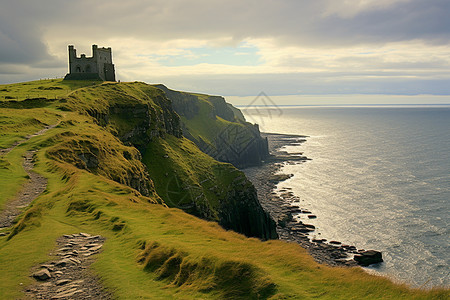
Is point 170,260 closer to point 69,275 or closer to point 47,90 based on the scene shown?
point 69,275

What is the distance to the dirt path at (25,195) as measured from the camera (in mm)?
22469

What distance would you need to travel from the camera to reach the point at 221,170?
11294 centimetres

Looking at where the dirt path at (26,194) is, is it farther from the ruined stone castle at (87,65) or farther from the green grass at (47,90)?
the ruined stone castle at (87,65)

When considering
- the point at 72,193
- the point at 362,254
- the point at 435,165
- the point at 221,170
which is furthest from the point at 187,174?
the point at 435,165

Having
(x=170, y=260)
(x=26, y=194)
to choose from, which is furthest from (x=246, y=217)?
(x=170, y=260)

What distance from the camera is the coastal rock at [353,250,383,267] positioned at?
75387 mm

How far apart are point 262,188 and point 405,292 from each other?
132871 mm

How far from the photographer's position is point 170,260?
595 inches

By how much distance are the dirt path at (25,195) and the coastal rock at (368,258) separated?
71.2m

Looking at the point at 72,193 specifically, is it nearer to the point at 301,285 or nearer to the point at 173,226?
the point at 173,226

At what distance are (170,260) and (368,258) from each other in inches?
2906

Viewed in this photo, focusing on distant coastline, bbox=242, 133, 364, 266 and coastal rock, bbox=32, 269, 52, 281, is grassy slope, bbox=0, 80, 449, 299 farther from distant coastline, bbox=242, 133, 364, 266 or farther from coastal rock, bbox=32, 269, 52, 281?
distant coastline, bbox=242, 133, 364, 266

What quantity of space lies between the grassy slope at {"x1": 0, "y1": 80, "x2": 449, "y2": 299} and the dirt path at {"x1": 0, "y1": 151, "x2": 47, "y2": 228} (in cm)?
160

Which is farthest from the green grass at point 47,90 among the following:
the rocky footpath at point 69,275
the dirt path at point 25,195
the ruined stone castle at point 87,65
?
the rocky footpath at point 69,275
